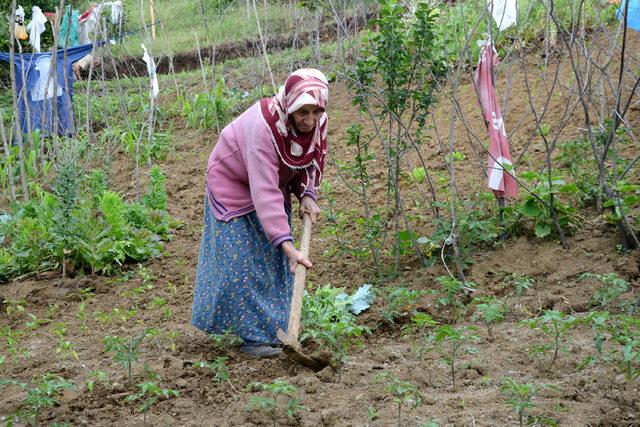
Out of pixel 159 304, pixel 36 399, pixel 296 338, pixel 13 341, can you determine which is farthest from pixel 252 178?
pixel 13 341

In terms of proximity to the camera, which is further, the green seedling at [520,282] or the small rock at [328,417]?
the green seedling at [520,282]

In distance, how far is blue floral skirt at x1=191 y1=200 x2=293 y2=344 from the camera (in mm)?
3764

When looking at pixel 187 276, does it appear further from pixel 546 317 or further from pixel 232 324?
pixel 546 317

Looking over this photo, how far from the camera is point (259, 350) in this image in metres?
3.80

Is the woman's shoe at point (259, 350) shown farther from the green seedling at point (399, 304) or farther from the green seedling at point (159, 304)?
the green seedling at point (159, 304)

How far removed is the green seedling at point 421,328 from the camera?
10.8 ft

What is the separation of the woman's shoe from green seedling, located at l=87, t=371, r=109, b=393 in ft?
2.07

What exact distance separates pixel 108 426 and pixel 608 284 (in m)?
2.37

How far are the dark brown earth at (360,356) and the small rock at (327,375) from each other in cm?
1

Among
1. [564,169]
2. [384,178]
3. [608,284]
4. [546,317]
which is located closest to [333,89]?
[384,178]

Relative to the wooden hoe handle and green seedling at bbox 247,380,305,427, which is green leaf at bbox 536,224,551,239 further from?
green seedling at bbox 247,380,305,427

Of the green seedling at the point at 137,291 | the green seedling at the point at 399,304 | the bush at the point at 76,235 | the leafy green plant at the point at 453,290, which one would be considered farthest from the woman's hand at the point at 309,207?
the bush at the point at 76,235

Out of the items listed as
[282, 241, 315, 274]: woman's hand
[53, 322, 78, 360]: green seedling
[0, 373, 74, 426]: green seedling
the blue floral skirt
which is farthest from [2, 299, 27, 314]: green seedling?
[282, 241, 315, 274]: woman's hand

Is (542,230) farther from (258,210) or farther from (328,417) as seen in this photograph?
(328,417)
